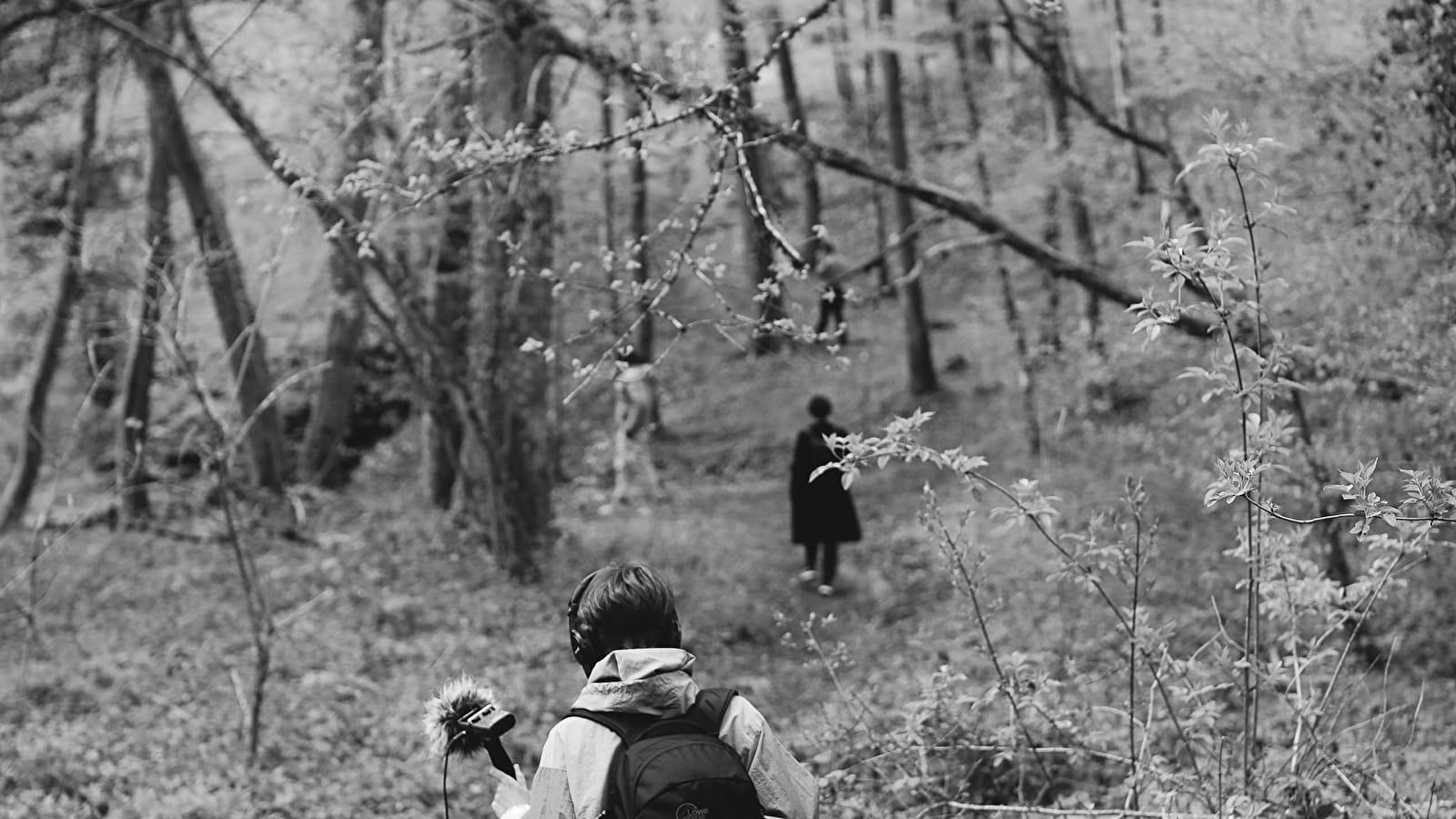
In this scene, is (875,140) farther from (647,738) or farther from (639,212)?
(647,738)

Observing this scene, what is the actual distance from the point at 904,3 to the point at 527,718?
112 feet

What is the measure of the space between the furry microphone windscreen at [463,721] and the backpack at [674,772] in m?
0.43

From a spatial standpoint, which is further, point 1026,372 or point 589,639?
point 1026,372

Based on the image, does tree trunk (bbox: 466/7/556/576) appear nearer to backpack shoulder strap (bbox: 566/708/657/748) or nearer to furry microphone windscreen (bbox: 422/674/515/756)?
furry microphone windscreen (bbox: 422/674/515/756)

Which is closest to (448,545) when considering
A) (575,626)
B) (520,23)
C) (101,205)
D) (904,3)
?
(520,23)

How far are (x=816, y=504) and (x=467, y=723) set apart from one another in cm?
861

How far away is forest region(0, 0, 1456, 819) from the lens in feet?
14.3

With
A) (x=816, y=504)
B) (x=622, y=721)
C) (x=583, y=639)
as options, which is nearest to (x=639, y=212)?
(x=816, y=504)

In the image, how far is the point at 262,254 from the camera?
14.3 metres

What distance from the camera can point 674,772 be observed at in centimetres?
249

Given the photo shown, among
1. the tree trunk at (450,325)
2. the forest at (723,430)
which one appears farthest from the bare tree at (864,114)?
the tree trunk at (450,325)

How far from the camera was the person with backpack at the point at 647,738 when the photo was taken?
2504mm

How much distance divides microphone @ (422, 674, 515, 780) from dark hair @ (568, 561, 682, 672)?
42 centimetres

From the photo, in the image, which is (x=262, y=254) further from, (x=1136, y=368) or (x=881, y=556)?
(x=1136, y=368)
